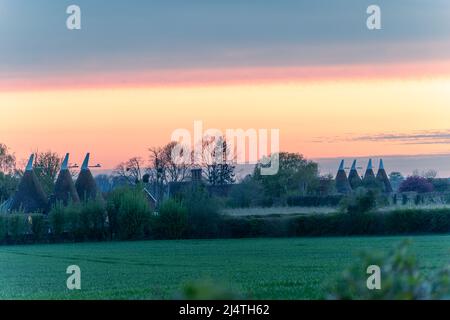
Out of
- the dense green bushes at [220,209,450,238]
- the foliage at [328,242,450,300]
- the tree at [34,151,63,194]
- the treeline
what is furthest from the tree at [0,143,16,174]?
the foliage at [328,242,450,300]

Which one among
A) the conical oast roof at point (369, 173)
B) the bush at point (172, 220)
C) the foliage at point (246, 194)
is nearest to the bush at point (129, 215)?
the bush at point (172, 220)

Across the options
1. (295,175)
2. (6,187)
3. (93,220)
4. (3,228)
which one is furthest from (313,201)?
(6,187)

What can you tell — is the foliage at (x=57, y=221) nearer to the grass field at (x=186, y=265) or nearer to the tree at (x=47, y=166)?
the grass field at (x=186, y=265)

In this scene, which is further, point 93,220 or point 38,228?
point 38,228

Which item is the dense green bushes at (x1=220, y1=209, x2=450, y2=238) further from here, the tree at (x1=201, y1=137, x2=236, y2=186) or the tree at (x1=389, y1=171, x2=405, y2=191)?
the tree at (x1=389, y1=171, x2=405, y2=191)

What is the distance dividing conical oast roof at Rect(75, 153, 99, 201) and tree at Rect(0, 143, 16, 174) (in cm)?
1492

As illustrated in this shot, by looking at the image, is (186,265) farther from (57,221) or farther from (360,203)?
(57,221)

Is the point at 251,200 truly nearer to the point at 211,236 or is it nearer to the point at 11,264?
the point at 211,236

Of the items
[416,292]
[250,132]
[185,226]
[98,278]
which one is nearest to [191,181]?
[185,226]

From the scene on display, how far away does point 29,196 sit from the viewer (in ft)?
200

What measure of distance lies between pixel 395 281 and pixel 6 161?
6888cm

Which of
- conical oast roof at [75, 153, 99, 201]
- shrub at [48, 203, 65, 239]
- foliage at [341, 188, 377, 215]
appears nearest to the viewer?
foliage at [341, 188, 377, 215]

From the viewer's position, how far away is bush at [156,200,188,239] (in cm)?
4691
